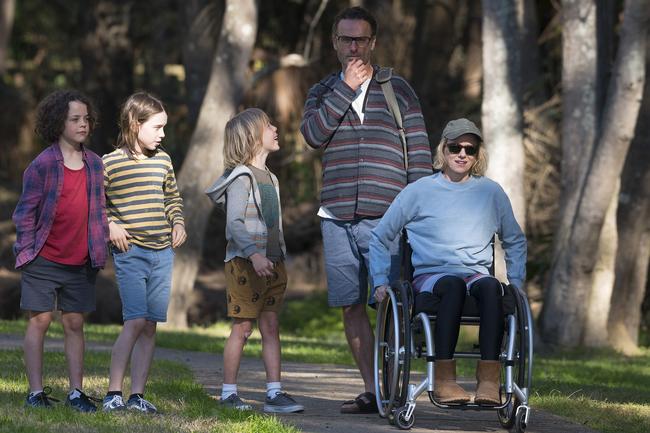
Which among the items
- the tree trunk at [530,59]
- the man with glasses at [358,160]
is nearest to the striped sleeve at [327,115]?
the man with glasses at [358,160]

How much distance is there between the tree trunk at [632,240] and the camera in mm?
14211

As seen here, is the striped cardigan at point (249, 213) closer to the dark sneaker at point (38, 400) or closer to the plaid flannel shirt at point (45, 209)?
the plaid flannel shirt at point (45, 209)

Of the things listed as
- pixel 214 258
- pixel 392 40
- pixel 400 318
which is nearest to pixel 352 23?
pixel 400 318

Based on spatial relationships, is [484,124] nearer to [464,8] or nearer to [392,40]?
[392,40]

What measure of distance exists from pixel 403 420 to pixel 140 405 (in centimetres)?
127

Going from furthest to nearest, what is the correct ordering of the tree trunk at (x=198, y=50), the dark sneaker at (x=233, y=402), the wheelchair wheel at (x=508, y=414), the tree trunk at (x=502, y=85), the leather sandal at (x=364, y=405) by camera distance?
the tree trunk at (x=198, y=50), the tree trunk at (x=502, y=85), the leather sandal at (x=364, y=405), the dark sneaker at (x=233, y=402), the wheelchair wheel at (x=508, y=414)

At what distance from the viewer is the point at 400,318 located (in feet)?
22.1

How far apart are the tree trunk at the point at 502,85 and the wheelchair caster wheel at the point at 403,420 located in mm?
6864

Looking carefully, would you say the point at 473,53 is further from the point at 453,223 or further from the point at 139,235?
the point at 139,235

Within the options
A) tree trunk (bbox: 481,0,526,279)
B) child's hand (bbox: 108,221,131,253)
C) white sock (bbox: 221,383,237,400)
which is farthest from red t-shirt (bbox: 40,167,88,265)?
tree trunk (bbox: 481,0,526,279)

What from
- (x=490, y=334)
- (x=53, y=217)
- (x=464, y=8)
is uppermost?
(x=464, y=8)

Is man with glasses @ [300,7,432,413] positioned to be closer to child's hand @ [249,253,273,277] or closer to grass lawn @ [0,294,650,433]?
child's hand @ [249,253,273,277]

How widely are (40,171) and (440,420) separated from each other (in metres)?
2.32

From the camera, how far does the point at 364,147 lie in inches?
285
